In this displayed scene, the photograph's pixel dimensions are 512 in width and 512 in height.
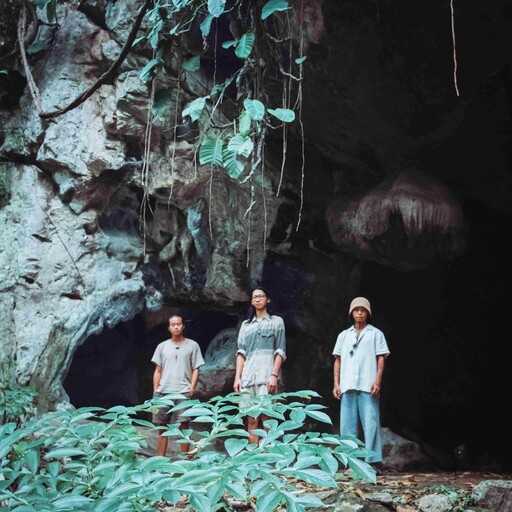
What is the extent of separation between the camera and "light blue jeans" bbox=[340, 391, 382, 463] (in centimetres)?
460

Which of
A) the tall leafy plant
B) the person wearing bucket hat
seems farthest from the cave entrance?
the tall leafy plant

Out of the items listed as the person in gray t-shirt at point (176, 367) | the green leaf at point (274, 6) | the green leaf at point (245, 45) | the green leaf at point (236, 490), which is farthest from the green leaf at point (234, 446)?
the person in gray t-shirt at point (176, 367)

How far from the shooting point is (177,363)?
5.24 metres

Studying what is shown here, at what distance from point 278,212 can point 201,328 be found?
253cm

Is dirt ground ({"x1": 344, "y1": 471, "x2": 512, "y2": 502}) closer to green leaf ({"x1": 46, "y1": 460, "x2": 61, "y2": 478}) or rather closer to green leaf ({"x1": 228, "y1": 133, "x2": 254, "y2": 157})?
green leaf ({"x1": 228, "y1": 133, "x2": 254, "y2": 157})

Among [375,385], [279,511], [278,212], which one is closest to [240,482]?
[279,511]

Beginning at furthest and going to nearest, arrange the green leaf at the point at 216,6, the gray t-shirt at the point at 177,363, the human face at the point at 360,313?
1. the gray t-shirt at the point at 177,363
2. the human face at the point at 360,313
3. the green leaf at the point at 216,6

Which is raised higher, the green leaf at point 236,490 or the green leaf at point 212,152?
the green leaf at point 212,152

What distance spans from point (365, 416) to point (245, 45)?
9.89 ft

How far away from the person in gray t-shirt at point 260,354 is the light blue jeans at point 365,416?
26.2 inches

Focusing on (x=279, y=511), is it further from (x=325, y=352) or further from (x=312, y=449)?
(x=325, y=352)

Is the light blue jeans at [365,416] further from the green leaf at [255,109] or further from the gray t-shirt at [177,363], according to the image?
the green leaf at [255,109]

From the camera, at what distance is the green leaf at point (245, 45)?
13.8 feet

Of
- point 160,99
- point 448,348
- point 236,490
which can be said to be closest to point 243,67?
point 160,99
